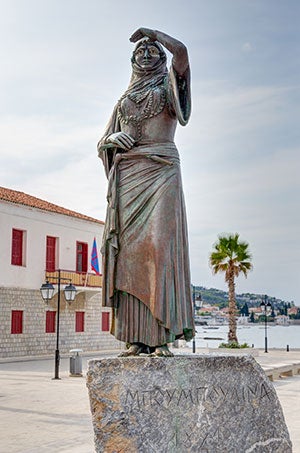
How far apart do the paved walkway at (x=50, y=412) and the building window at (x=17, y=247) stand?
8679 millimetres

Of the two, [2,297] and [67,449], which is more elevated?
[2,297]

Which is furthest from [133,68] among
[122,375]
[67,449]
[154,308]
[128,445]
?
[67,449]

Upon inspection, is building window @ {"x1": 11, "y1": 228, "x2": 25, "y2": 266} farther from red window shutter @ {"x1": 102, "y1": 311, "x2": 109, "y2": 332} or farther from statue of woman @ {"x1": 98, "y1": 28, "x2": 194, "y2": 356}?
statue of woman @ {"x1": 98, "y1": 28, "x2": 194, "y2": 356}

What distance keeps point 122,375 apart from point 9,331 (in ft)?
77.8

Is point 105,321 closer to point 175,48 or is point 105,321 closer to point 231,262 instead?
point 231,262

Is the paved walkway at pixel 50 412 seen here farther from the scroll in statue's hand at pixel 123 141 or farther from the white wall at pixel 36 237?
the white wall at pixel 36 237

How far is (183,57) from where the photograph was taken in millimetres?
5219

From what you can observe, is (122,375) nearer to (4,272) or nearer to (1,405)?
(1,405)

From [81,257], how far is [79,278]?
186cm

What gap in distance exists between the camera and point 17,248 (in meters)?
29.2

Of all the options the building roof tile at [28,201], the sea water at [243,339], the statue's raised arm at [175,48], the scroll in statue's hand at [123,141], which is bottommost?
the sea water at [243,339]

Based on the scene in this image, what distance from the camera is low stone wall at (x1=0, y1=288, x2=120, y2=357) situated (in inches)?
1088

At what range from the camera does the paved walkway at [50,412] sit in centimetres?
890

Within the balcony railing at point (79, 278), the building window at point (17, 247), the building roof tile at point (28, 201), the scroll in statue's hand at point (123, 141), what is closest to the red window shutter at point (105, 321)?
the balcony railing at point (79, 278)
